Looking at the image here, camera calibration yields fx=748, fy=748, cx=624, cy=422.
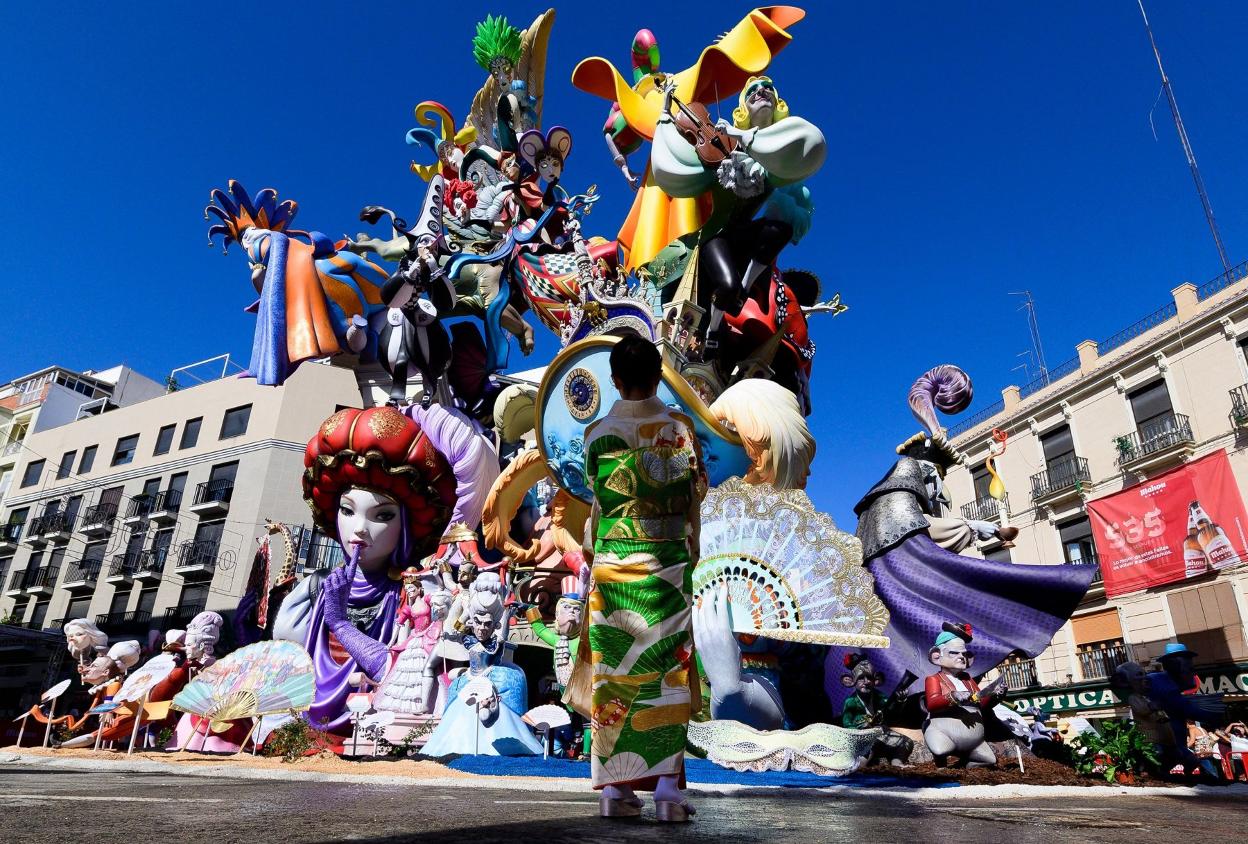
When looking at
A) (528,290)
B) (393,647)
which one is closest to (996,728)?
(393,647)

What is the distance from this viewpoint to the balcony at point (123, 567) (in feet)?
76.4

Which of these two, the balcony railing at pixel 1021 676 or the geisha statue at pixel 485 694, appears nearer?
the geisha statue at pixel 485 694

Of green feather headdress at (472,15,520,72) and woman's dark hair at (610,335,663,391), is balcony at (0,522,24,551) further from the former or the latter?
woman's dark hair at (610,335,663,391)

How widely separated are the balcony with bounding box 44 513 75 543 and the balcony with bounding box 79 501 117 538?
0.71 m

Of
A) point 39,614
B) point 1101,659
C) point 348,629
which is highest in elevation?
point 39,614

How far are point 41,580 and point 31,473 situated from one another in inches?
196

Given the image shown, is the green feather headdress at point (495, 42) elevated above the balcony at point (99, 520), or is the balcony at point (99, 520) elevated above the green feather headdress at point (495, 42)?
the green feather headdress at point (495, 42)

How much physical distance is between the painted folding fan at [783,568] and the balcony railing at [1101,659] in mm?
13923

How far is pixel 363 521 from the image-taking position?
8359mm

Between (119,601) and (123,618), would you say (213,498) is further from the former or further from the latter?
(119,601)

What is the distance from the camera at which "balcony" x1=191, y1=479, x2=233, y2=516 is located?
74.0 ft

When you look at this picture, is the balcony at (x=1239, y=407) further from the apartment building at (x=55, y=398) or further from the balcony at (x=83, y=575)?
the apartment building at (x=55, y=398)

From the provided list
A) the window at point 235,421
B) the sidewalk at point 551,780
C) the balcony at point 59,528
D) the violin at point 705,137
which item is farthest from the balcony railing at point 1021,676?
the balcony at point 59,528

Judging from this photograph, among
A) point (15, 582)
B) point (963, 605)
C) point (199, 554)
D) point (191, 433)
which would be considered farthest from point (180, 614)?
point (963, 605)
